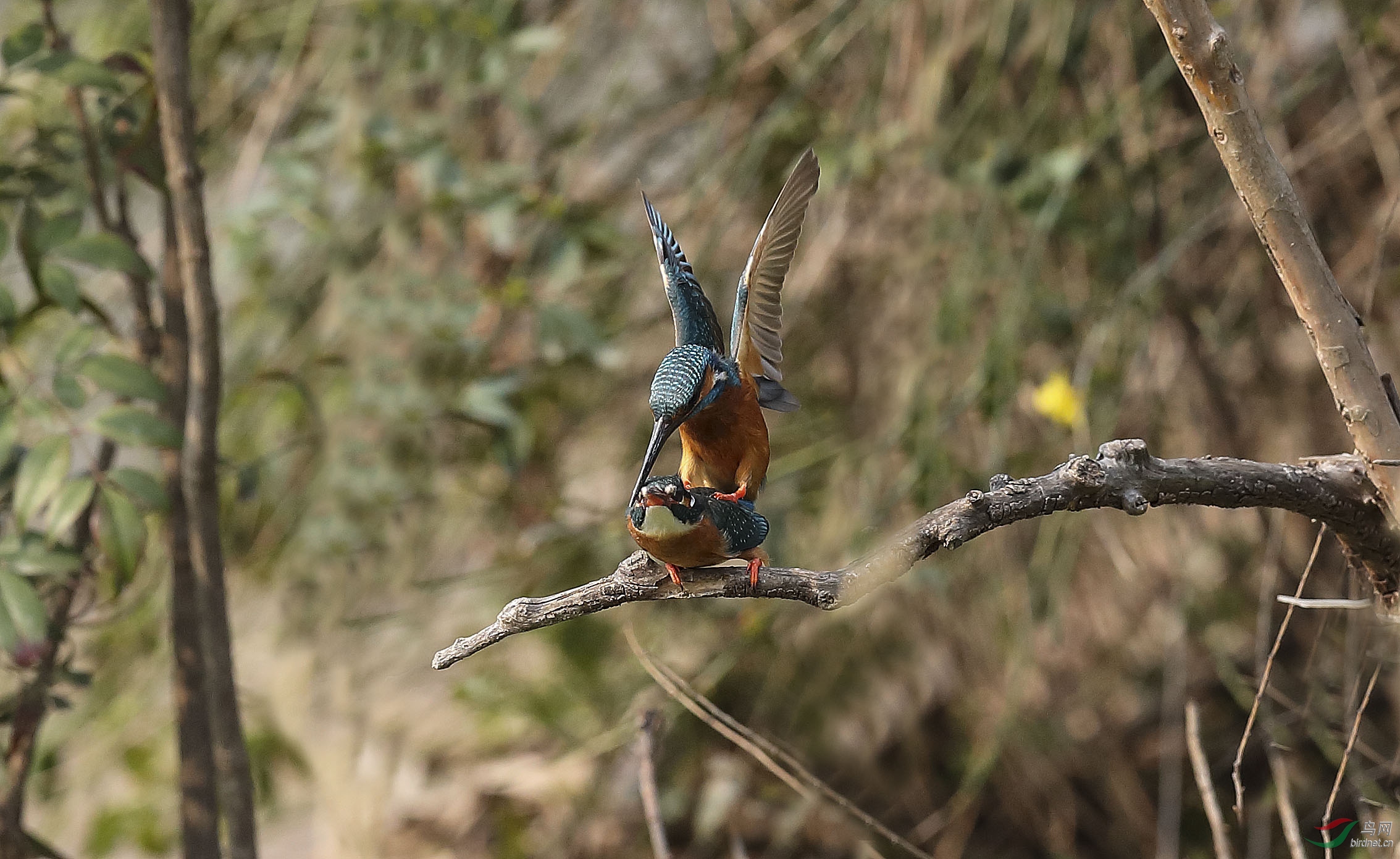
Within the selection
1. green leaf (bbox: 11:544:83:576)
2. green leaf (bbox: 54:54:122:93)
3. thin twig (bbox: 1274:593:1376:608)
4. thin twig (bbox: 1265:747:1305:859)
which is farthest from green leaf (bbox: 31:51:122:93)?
thin twig (bbox: 1265:747:1305:859)

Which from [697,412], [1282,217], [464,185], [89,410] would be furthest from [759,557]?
[89,410]

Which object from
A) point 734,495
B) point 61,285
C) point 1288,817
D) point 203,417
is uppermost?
point 61,285

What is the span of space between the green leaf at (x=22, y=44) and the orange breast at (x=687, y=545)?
974 millimetres

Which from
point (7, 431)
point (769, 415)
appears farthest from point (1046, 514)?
point (769, 415)

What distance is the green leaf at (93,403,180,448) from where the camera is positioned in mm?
1134

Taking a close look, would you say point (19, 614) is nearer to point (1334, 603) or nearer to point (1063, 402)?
point (1334, 603)

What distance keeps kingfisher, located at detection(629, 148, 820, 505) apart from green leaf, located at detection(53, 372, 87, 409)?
Answer: 0.68 meters

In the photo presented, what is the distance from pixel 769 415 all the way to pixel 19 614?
4.91ft

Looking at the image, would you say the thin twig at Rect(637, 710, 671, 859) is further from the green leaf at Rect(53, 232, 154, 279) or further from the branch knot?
the green leaf at Rect(53, 232, 154, 279)

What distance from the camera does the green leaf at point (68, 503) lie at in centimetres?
111

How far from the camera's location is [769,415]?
92.8 inches

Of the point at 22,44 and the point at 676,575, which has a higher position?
→ the point at 22,44

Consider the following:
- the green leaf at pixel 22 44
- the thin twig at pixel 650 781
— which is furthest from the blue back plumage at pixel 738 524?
the green leaf at pixel 22 44

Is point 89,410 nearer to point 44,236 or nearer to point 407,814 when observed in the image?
point 407,814
